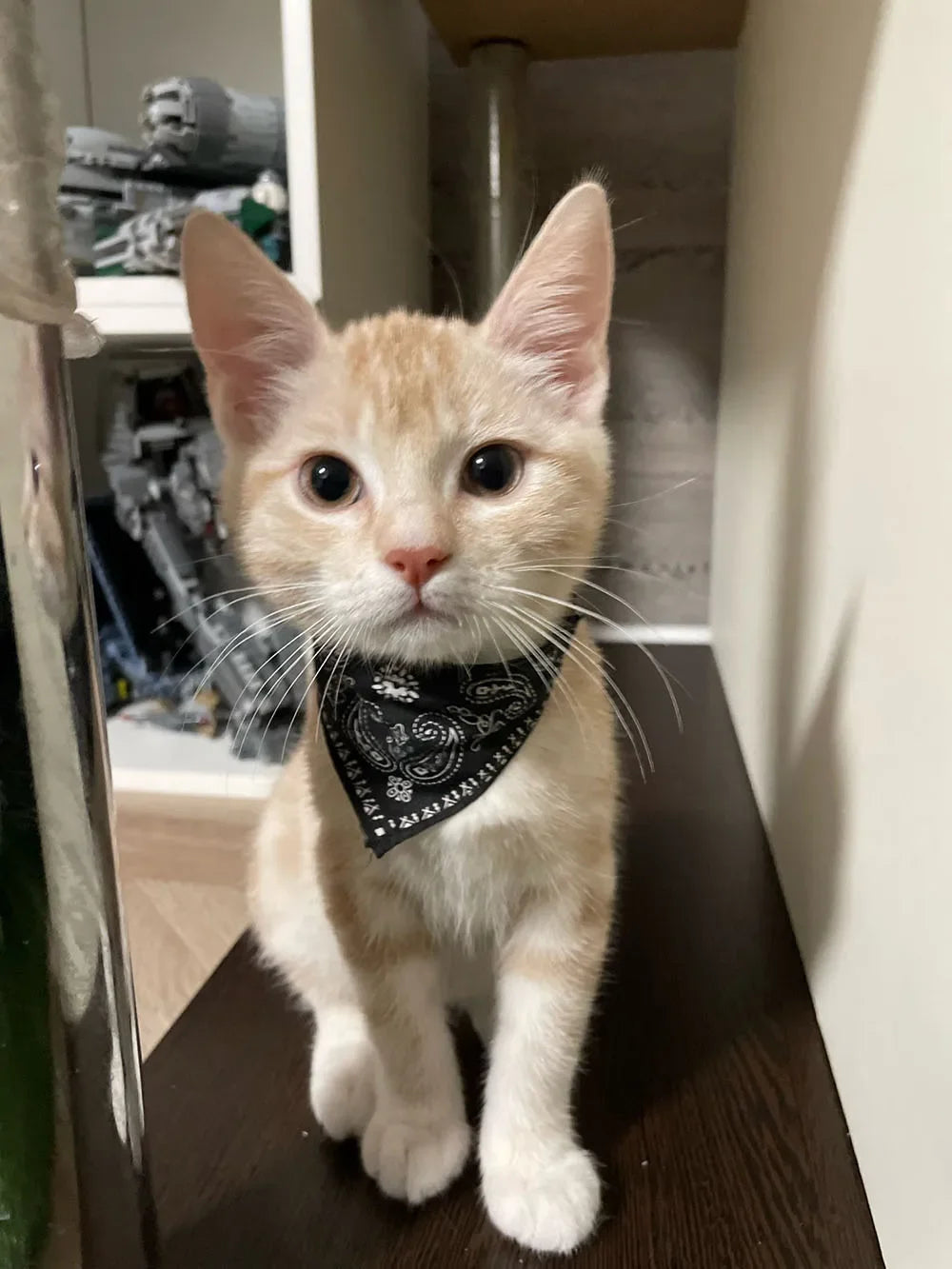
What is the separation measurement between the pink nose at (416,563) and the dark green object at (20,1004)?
0.21 meters

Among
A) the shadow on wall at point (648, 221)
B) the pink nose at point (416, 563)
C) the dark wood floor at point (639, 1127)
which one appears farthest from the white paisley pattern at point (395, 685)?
the shadow on wall at point (648, 221)

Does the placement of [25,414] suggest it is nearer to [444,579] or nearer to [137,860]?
[444,579]

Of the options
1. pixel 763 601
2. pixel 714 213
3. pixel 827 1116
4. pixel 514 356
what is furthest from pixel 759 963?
pixel 714 213

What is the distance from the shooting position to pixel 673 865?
1.01m

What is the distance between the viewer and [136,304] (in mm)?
1032

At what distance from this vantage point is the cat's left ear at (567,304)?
0.62 metres

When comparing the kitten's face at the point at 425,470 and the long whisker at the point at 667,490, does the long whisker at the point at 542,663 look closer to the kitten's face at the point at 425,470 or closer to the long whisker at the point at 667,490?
the kitten's face at the point at 425,470

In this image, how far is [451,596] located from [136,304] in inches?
25.9

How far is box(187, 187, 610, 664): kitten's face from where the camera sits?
576 mm

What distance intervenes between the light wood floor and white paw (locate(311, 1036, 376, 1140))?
36 cm

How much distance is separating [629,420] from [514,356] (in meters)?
1.04

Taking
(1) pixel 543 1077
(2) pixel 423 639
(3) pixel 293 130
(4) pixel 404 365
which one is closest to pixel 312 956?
(1) pixel 543 1077

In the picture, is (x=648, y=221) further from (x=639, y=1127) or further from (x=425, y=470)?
(x=639, y=1127)

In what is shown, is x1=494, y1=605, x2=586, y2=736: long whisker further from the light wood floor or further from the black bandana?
the light wood floor
